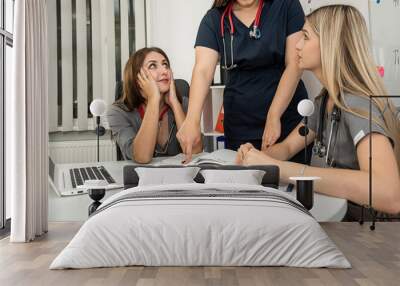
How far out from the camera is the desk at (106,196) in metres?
4.60

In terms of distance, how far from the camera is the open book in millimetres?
4652

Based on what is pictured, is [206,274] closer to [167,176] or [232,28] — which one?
[167,176]

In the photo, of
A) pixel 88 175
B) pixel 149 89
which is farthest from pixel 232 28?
pixel 88 175

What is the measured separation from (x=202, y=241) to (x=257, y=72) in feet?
6.33

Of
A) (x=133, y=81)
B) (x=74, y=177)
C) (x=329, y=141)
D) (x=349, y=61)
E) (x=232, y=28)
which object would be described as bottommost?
(x=74, y=177)

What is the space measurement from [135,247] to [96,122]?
6.11ft

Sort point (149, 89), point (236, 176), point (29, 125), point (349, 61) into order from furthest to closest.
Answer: point (149, 89) < point (349, 61) < point (236, 176) < point (29, 125)

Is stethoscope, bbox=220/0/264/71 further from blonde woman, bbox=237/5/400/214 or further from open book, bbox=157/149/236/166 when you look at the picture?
open book, bbox=157/149/236/166

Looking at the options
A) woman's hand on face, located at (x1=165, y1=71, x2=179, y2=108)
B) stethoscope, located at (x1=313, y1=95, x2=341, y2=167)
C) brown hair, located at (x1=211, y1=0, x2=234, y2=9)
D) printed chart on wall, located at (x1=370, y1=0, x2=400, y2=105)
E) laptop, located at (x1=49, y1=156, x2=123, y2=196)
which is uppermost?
brown hair, located at (x1=211, y1=0, x2=234, y2=9)

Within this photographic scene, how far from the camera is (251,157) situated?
465 centimetres

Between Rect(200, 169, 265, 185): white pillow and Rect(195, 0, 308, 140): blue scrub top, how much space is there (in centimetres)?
35

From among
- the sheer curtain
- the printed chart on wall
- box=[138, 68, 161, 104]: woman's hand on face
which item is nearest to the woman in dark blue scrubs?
box=[138, 68, 161, 104]: woman's hand on face

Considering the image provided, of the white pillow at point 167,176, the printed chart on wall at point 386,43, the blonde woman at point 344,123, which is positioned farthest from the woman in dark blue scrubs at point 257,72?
the printed chart on wall at point 386,43

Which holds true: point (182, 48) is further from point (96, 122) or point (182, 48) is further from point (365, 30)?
point (365, 30)
